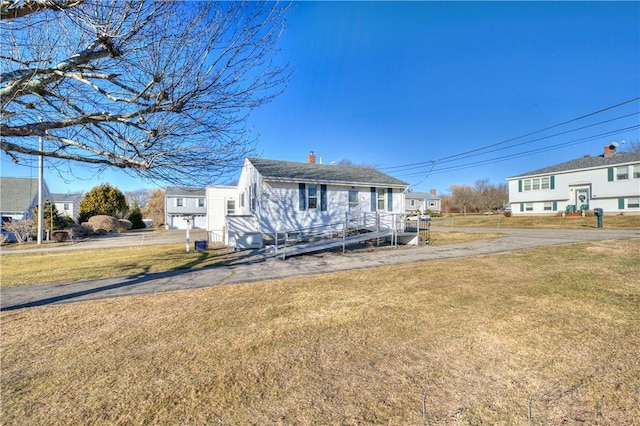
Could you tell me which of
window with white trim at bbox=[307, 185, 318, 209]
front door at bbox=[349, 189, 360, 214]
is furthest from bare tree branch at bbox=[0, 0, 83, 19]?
front door at bbox=[349, 189, 360, 214]

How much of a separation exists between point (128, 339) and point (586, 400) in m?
5.08

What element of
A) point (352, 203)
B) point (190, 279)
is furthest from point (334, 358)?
point (352, 203)

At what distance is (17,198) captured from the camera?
27969 mm

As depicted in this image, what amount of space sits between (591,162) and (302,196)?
33.0m

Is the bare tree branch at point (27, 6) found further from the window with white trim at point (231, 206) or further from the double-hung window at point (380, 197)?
the window with white trim at point (231, 206)

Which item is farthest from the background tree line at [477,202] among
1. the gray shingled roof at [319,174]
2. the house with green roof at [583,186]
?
the gray shingled roof at [319,174]

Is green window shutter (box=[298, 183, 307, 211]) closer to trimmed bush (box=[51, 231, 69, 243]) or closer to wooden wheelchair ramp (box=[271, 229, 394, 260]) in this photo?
wooden wheelchair ramp (box=[271, 229, 394, 260])

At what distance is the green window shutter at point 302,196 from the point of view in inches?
598

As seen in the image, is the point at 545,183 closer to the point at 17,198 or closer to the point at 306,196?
the point at 306,196

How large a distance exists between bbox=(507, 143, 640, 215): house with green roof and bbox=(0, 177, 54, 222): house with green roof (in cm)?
5072

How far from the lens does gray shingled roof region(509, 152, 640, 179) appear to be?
89.7 ft

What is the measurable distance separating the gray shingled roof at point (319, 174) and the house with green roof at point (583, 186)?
959 inches

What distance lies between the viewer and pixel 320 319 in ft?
14.7

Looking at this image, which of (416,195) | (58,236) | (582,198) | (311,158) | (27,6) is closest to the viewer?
(27,6)
